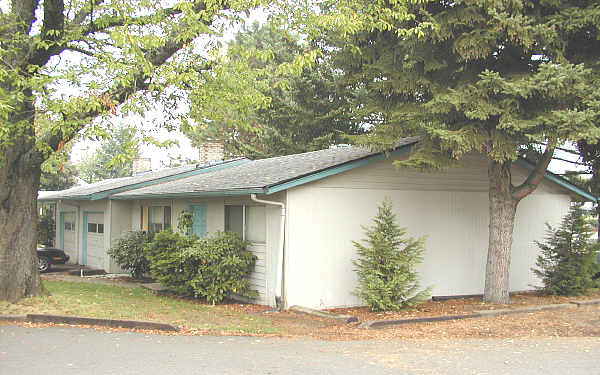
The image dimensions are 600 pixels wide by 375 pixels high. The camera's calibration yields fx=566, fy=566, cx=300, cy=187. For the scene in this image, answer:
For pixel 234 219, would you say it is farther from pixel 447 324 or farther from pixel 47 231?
pixel 47 231

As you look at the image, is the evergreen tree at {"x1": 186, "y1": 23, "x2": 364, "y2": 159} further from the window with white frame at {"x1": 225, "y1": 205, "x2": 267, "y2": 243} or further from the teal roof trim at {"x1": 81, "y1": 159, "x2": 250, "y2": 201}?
the window with white frame at {"x1": 225, "y1": 205, "x2": 267, "y2": 243}

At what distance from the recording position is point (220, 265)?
42.4 ft

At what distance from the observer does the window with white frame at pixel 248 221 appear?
13366 mm

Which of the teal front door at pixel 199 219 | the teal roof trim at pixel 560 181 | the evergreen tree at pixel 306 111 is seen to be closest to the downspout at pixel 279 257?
the teal front door at pixel 199 219

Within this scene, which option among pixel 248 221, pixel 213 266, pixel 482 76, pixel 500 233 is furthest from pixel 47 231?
pixel 482 76

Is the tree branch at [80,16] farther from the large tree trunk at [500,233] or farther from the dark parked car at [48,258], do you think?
the dark parked car at [48,258]

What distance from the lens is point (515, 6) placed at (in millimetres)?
10445

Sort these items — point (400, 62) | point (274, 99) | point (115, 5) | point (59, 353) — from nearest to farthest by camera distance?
1. point (59, 353)
2. point (115, 5)
3. point (400, 62)
4. point (274, 99)

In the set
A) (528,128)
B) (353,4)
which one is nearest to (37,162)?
(353,4)

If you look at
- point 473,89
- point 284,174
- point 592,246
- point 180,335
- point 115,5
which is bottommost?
point 180,335

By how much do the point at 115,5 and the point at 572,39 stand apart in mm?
9284

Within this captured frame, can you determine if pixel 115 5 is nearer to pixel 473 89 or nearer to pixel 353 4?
pixel 353 4

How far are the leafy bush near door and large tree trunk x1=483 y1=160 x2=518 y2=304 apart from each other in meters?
5.52

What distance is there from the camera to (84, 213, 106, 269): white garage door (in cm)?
2142
